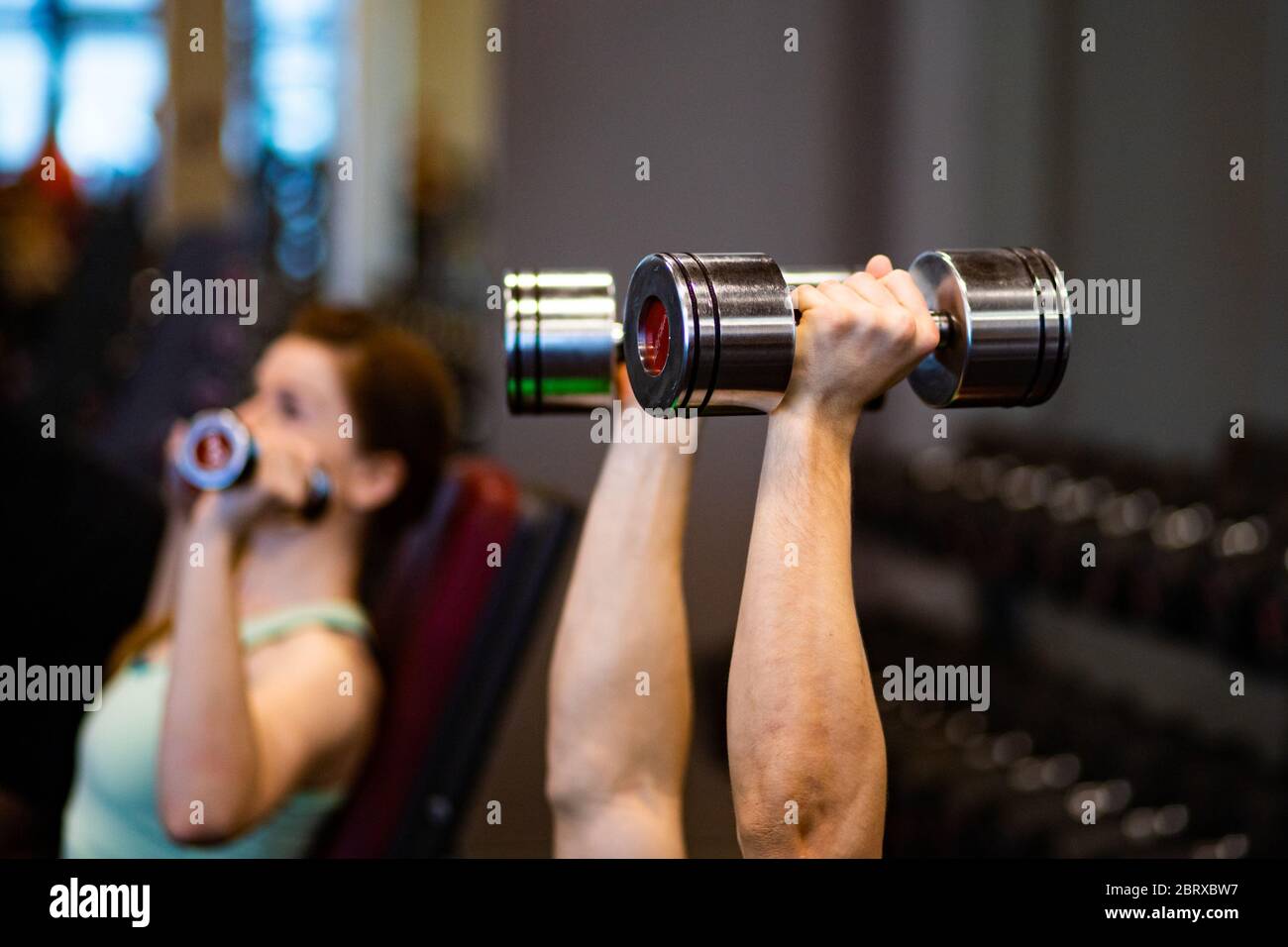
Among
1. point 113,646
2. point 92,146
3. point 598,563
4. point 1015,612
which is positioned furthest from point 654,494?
point 92,146

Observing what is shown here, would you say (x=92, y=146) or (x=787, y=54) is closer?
(x=787, y=54)

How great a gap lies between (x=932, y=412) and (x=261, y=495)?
139 cm

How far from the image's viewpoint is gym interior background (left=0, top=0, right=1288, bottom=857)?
6.11 feet

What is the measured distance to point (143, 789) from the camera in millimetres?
1363

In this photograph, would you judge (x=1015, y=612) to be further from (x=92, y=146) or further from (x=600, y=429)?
(x=92, y=146)

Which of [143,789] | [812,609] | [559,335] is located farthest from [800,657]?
[143,789]

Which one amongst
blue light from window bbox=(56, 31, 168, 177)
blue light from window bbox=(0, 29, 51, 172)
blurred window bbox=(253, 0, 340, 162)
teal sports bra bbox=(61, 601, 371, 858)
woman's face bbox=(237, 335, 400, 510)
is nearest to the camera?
teal sports bra bbox=(61, 601, 371, 858)

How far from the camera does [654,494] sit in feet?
3.22

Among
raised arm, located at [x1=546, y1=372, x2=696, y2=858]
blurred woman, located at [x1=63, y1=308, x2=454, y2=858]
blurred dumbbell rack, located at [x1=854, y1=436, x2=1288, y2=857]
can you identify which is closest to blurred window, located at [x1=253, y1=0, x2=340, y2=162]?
blurred dumbbell rack, located at [x1=854, y1=436, x2=1288, y2=857]

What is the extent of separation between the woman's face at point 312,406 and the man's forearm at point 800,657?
936 mm

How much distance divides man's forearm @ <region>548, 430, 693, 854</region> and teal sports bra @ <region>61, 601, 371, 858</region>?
50 centimetres

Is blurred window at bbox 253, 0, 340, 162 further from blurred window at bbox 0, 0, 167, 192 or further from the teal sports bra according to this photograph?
the teal sports bra

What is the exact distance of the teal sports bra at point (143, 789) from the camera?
1.37m
